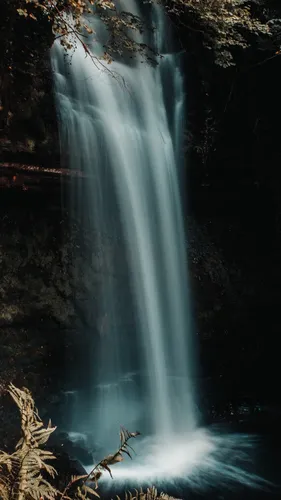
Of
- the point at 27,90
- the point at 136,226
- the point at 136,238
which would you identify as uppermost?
the point at 27,90

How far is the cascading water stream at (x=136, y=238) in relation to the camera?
7.04 metres

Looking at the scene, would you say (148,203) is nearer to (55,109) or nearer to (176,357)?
(55,109)

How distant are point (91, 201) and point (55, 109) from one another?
5.47ft

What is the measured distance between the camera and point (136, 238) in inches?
301

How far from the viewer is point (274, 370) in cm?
952

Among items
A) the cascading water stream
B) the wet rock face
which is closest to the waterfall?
the cascading water stream

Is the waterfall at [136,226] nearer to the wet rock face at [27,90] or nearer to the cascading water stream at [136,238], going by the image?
the cascading water stream at [136,238]

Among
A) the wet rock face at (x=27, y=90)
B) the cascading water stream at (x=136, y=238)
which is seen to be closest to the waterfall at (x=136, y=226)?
the cascading water stream at (x=136, y=238)

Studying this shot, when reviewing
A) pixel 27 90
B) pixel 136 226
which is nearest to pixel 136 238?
pixel 136 226

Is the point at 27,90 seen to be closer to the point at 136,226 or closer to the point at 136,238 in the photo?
the point at 136,226

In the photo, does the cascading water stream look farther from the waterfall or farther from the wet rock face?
the wet rock face

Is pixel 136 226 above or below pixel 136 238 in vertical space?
above

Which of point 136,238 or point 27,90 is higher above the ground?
point 27,90

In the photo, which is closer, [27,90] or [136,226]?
[27,90]
